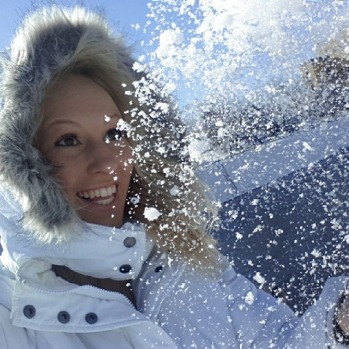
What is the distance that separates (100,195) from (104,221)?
0.06m

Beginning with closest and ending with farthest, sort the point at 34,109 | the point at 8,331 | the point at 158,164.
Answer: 1. the point at 8,331
2. the point at 34,109
3. the point at 158,164

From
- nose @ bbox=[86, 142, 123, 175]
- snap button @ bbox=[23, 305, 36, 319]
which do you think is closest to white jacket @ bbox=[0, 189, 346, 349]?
snap button @ bbox=[23, 305, 36, 319]

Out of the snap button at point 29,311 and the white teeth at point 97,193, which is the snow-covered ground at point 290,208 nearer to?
the white teeth at point 97,193

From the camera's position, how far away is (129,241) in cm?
131

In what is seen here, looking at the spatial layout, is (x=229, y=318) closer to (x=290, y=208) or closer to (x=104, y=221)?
(x=104, y=221)

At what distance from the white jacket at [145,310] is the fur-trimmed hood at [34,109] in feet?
0.17

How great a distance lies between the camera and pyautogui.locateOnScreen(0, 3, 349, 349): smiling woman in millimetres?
1156

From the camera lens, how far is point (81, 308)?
1159 millimetres

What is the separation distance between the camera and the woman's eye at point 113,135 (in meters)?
1.30

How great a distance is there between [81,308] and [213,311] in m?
0.32

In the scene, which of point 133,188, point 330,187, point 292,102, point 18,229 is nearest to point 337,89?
point 292,102

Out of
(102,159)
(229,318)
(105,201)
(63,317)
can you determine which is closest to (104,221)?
(105,201)

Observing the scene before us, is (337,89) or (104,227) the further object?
(337,89)

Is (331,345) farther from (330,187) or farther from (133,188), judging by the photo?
(330,187)
